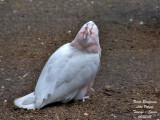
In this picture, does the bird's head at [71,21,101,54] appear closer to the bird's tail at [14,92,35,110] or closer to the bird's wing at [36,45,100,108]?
the bird's wing at [36,45,100,108]

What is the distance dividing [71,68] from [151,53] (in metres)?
2.48

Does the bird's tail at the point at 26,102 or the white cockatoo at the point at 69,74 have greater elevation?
the white cockatoo at the point at 69,74

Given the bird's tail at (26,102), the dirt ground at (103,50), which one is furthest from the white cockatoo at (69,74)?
the dirt ground at (103,50)

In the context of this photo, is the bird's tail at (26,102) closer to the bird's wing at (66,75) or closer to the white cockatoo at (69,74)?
the white cockatoo at (69,74)

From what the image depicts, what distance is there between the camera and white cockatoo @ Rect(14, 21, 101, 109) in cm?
393

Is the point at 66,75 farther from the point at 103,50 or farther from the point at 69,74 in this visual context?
the point at 103,50

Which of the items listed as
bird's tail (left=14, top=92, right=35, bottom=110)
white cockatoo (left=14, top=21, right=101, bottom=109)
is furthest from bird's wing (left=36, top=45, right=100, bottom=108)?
bird's tail (left=14, top=92, right=35, bottom=110)

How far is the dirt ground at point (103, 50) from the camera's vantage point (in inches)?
159

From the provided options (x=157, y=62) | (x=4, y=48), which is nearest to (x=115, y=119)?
(x=157, y=62)

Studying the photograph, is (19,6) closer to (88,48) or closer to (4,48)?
(4,48)

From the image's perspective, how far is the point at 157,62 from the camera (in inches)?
224

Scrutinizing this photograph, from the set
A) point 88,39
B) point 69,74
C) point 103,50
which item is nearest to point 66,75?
point 69,74

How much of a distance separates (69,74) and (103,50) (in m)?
2.28

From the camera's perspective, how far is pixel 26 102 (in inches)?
157
